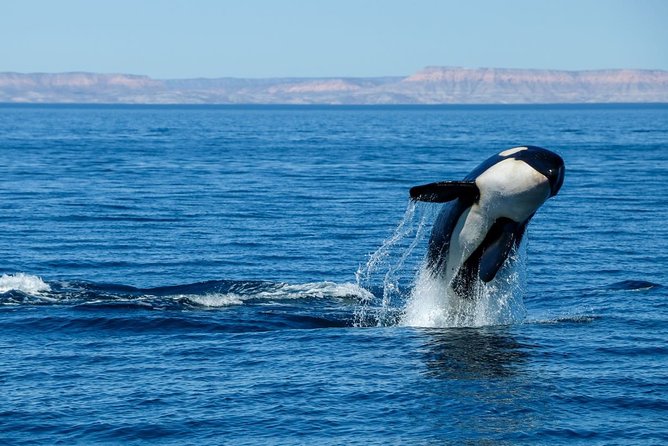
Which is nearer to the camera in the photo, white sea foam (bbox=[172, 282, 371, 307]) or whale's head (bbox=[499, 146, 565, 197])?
whale's head (bbox=[499, 146, 565, 197])

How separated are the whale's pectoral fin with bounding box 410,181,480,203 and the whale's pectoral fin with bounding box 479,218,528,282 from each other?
709mm

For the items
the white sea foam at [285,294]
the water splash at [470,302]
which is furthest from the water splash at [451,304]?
the white sea foam at [285,294]

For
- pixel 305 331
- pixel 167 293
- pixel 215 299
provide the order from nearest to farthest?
pixel 305 331 < pixel 215 299 < pixel 167 293

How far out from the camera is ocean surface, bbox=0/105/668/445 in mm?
17688

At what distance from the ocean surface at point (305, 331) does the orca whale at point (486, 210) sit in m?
0.97

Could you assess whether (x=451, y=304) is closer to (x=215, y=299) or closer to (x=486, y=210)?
(x=486, y=210)

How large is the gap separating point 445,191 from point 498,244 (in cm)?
172

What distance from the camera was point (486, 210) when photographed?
71.3 feet

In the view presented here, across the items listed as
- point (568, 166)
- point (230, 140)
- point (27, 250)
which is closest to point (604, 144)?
point (568, 166)

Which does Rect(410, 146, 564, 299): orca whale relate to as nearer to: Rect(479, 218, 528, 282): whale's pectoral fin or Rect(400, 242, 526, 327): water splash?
Rect(479, 218, 528, 282): whale's pectoral fin

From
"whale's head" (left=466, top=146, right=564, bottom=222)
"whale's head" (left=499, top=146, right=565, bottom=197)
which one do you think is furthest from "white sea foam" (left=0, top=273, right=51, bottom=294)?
"whale's head" (left=499, top=146, right=565, bottom=197)

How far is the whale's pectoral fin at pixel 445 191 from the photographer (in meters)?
20.5

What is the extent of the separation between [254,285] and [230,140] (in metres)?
81.4

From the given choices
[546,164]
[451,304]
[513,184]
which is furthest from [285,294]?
[546,164]
